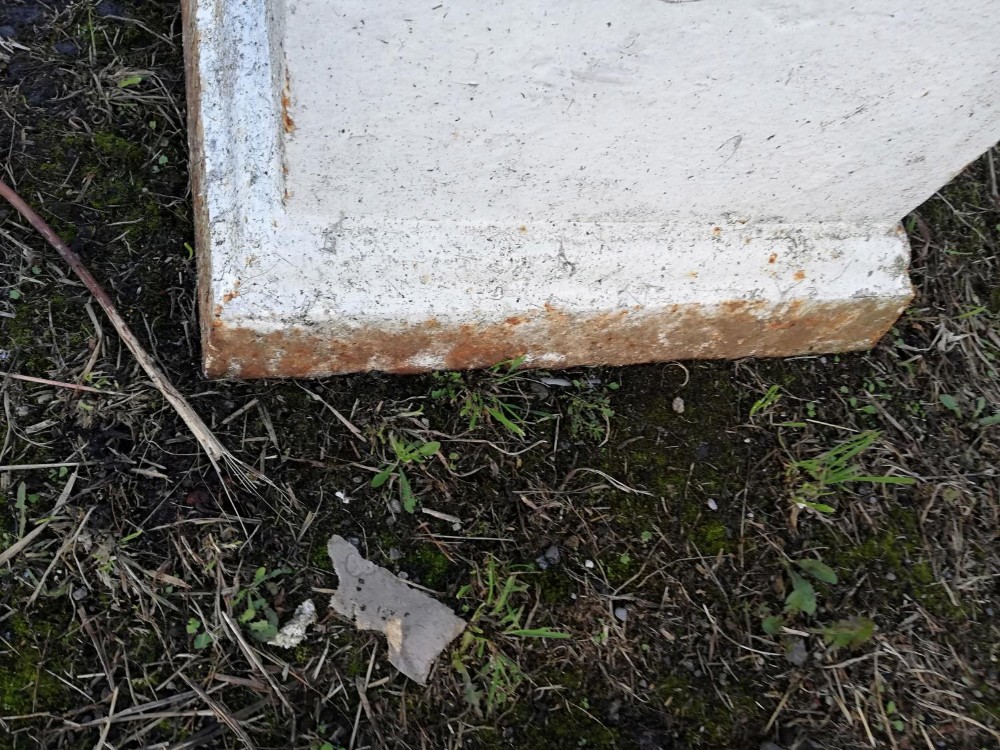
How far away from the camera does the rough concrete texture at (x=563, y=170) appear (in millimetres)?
1084

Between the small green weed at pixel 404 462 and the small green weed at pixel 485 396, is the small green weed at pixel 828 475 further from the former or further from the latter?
the small green weed at pixel 404 462

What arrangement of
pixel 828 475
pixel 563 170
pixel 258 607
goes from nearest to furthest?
pixel 563 170, pixel 258 607, pixel 828 475

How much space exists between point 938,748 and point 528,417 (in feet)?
3.72

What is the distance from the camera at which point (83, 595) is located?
4.59ft

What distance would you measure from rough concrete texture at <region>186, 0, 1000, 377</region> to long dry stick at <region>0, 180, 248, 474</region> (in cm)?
15

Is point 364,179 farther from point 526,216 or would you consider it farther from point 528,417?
point 528,417

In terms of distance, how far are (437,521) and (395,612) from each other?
21cm

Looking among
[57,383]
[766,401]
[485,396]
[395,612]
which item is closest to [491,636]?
[395,612]

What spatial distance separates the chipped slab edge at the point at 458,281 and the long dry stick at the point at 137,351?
94mm

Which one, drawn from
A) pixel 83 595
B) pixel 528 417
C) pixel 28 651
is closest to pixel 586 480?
pixel 528 417

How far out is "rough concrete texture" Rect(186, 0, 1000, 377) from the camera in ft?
3.56

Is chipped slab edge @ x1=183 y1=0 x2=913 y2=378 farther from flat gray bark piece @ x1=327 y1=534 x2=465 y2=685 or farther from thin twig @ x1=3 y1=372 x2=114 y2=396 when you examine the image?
flat gray bark piece @ x1=327 y1=534 x2=465 y2=685

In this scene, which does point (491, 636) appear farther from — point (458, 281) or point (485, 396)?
point (458, 281)

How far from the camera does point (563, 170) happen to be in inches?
52.7
